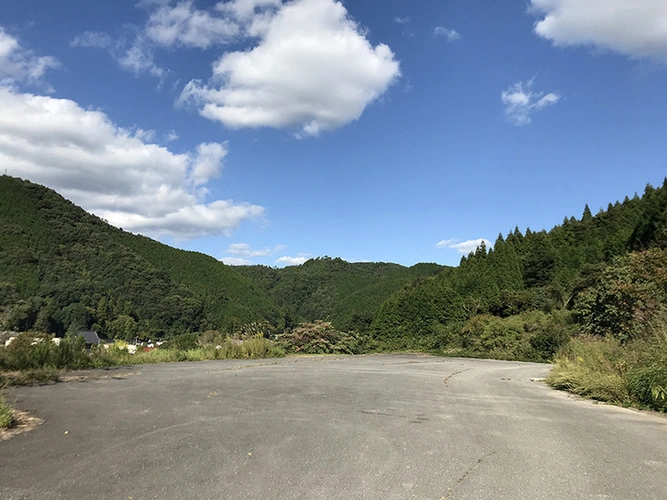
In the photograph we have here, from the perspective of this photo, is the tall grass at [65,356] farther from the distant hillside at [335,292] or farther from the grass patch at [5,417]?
the distant hillside at [335,292]

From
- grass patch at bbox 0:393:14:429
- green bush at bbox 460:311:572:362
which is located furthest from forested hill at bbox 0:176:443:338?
grass patch at bbox 0:393:14:429

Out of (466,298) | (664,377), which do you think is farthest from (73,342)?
(466,298)

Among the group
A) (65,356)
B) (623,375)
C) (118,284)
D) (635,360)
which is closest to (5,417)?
(65,356)

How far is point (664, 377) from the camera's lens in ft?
26.4

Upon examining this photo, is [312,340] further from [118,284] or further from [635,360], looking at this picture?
[118,284]

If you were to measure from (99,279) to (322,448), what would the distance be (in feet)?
473

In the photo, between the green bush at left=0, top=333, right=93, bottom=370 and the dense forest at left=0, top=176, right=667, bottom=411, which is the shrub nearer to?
the dense forest at left=0, top=176, right=667, bottom=411

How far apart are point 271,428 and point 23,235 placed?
480 ft

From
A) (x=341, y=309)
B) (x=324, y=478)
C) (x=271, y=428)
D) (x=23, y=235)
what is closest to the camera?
(x=324, y=478)

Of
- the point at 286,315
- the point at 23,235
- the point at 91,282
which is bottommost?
the point at 286,315

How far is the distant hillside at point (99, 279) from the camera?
354 ft

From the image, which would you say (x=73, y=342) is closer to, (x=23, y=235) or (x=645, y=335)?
(x=645, y=335)

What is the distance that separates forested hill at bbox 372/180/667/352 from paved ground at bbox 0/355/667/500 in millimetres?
26352

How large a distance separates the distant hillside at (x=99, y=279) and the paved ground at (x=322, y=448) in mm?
92265
